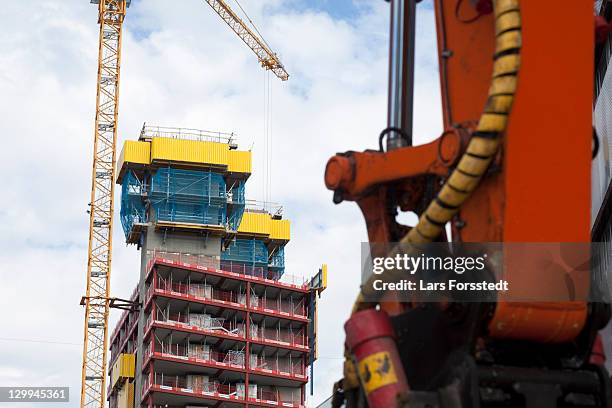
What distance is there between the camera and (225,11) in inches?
4562

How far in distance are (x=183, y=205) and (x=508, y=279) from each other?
7966cm

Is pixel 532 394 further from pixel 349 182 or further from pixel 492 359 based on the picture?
pixel 349 182

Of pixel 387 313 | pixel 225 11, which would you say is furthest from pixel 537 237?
pixel 225 11

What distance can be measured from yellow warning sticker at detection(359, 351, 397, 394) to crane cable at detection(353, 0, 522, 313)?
1.09 meters

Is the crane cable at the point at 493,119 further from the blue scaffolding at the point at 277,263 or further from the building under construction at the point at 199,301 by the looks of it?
the blue scaffolding at the point at 277,263

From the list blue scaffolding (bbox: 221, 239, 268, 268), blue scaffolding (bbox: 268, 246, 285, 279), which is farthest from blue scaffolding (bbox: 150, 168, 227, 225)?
blue scaffolding (bbox: 268, 246, 285, 279)

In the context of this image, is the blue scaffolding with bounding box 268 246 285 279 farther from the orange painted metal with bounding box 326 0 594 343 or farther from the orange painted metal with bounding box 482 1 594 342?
the orange painted metal with bounding box 482 1 594 342


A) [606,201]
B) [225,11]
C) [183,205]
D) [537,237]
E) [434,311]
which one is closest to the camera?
[537,237]

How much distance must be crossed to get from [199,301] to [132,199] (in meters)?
11.9
